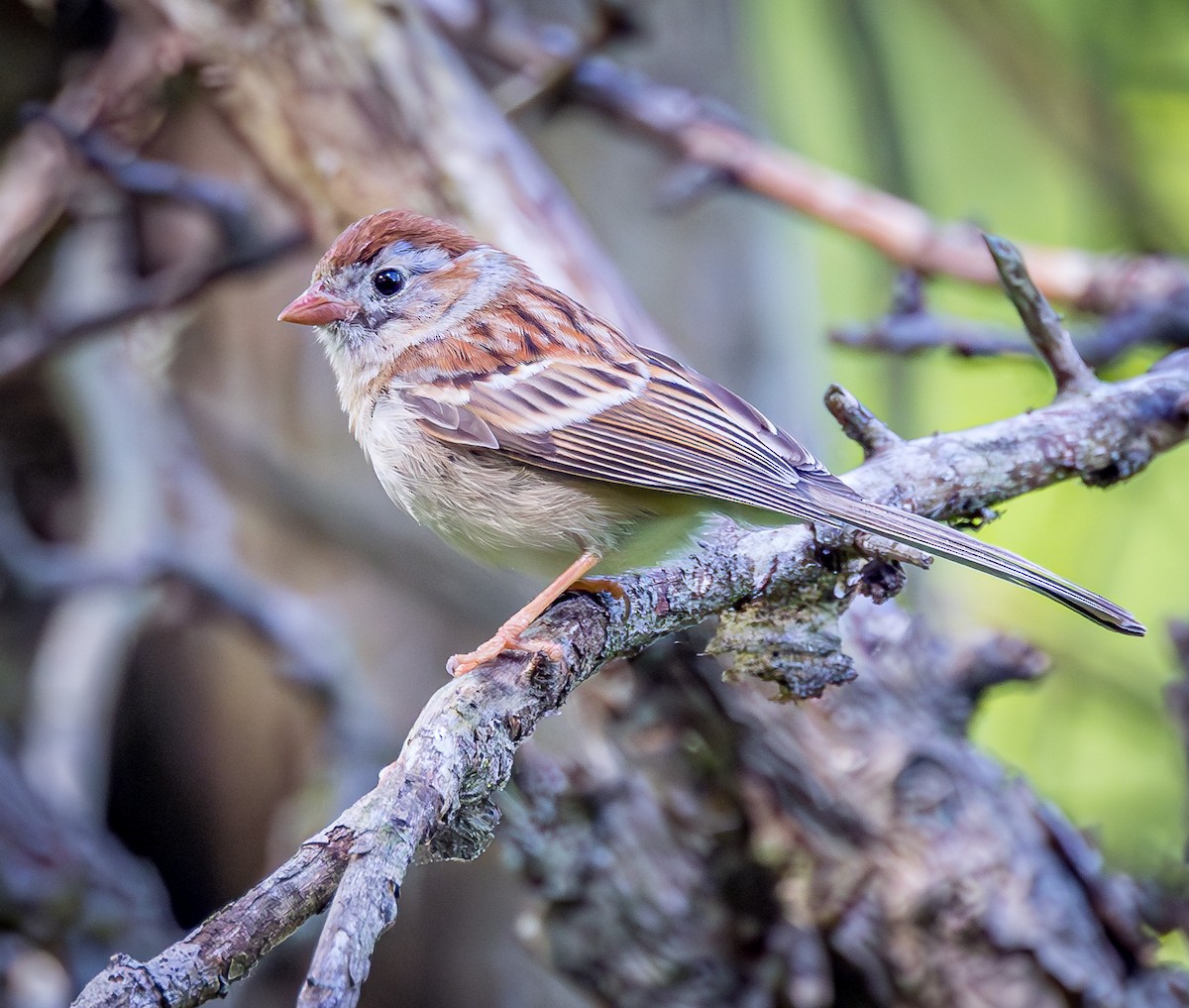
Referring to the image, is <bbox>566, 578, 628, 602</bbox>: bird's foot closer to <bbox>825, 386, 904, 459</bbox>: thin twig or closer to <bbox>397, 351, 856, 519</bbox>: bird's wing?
<bbox>397, 351, 856, 519</bbox>: bird's wing

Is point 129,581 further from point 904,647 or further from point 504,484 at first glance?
point 904,647

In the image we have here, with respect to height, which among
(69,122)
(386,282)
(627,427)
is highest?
(69,122)

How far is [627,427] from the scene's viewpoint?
238 centimetres

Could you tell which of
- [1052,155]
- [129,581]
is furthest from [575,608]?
[1052,155]

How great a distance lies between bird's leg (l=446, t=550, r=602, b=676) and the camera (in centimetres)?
198

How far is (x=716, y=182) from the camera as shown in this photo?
4.13 metres

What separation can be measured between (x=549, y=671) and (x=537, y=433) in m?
0.61

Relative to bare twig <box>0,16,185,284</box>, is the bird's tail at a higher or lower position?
lower

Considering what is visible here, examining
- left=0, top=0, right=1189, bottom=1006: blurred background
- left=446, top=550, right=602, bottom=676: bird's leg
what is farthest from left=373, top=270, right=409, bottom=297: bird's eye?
left=446, top=550, right=602, bottom=676: bird's leg

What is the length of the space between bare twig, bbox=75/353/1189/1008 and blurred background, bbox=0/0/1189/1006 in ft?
2.51

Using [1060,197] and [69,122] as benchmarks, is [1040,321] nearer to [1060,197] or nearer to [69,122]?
[69,122]

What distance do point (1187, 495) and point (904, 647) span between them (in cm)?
269

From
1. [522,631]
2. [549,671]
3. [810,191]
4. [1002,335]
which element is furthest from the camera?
[810,191]

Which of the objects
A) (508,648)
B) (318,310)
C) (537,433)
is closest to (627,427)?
(537,433)
